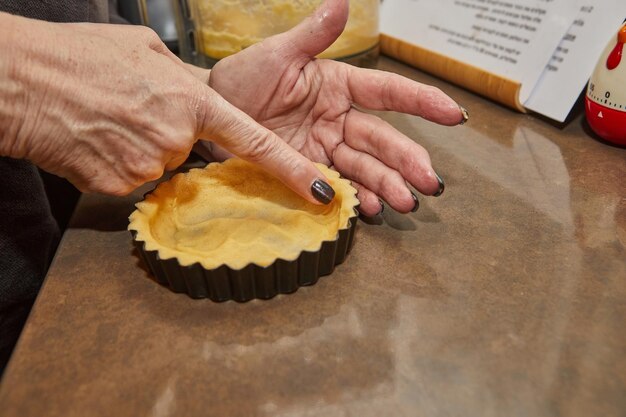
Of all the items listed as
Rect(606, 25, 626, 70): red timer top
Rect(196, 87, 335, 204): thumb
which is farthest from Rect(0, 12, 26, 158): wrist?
Rect(606, 25, 626, 70): red timer top

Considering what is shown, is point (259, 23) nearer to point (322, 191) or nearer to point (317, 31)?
point (317, 31)

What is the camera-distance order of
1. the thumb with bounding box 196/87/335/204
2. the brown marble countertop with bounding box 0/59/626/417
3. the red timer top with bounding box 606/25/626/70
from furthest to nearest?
the red timer top with bounding box 606/25/626/70, the thumb with bounding box 196/87/335/204, the brown marble countertop with bounding box 0/59/626/417

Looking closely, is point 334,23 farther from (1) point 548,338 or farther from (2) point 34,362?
(2) point 34,362

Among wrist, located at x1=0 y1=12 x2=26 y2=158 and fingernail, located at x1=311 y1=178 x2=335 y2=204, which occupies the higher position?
wrist, located at x1=0 y1=12 x2=26 y2=158

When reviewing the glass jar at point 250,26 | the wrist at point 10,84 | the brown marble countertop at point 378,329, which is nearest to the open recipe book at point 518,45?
the glass jar at point 250,26

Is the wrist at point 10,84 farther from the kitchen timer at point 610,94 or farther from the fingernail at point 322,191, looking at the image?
the kitchen timer at point 610,94

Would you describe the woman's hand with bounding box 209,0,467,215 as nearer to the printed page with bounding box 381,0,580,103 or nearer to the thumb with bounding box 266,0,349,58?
the thumb with bounding box 266,0,349,58

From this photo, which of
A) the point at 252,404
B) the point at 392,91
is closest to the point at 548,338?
the point at 252,404
